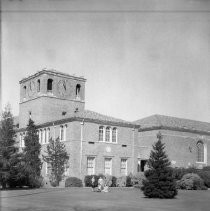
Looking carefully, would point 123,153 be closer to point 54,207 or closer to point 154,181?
point 154,181

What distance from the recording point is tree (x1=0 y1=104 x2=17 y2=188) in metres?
32.3

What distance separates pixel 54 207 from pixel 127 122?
82.1 feet

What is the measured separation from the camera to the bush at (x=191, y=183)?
37034mm

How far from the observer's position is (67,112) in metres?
50.2

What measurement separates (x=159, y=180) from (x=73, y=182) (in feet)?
48.1

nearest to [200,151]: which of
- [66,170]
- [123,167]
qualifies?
[123,167]

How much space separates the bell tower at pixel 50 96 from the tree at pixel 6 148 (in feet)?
42.1

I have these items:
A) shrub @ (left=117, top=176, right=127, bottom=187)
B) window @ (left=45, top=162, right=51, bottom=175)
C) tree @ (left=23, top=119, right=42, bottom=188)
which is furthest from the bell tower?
shrub @ (left=117, top=176, right=127, bottom=187)

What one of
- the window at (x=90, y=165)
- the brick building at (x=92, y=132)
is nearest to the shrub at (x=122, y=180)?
the brick building at (x=92, y=132)

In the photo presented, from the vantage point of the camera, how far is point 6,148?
109 feet

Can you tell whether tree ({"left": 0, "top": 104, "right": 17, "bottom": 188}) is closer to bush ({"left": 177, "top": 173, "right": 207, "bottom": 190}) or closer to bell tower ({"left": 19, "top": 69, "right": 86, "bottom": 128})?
bell tower ({"left": 19, "top": 69, "right": 86, "bottom": 128})

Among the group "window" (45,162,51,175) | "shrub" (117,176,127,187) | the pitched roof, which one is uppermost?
the pitched roof

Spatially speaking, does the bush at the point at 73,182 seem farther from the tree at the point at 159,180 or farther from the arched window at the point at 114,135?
the tree at the point at 159,180

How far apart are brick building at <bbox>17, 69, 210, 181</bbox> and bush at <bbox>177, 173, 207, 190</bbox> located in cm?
661
